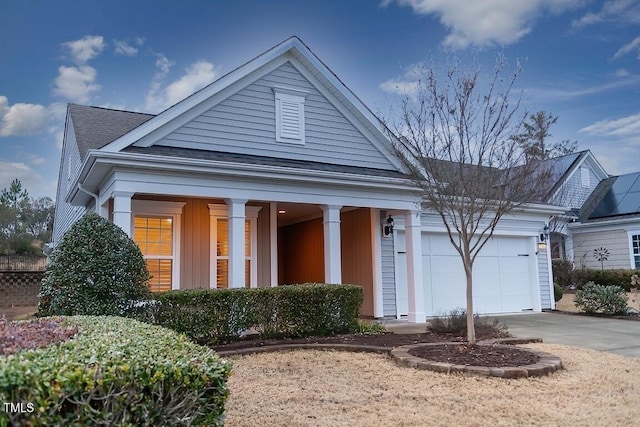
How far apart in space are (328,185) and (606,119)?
16.4m

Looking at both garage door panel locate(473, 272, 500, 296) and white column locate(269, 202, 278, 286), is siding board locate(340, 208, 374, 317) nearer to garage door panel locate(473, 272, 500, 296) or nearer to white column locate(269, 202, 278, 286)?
white column locate(269, 202, 278, 286)

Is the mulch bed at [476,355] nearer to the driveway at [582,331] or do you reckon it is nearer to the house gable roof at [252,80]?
the driveway at [582,331]

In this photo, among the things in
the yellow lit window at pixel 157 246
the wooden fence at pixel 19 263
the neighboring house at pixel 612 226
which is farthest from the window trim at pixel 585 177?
the wooden fence at pixel 19 263

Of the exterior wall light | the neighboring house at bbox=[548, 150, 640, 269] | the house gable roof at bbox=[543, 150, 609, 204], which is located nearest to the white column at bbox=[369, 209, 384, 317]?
the exterior wall light

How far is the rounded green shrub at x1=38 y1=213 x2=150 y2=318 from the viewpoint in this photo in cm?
668

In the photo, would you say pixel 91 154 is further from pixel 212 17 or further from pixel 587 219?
pixel 587 219

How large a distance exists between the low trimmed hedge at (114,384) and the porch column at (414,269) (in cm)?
823

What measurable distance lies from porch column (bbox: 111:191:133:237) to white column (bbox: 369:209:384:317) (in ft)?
18.8

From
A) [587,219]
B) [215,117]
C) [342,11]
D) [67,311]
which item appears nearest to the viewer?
[67,311]

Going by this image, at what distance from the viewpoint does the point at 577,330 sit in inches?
390

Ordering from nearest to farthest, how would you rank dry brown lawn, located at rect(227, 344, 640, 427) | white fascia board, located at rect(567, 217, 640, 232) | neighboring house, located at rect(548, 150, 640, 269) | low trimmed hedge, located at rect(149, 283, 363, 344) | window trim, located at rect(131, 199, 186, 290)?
dry brown lawn, located at rect(227, 344, 640, 427) < low trimmed hedge, located at rect(149, 283, 363, 344) < window trim, located at rect(131, 199, 186, 290) < white fascia board, located at rect(567, 217, 640, 232) < neighboring house, located at rect(548, 150, 640, 269)

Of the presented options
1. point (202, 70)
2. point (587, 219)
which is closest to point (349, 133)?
point (202, 70)

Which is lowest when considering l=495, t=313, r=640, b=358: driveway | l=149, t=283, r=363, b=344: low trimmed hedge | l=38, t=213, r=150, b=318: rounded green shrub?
l=495, t=313, r=640, b=358: driveway

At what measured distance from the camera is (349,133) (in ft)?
37.0
